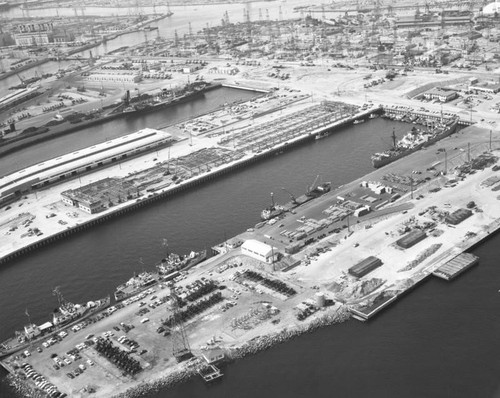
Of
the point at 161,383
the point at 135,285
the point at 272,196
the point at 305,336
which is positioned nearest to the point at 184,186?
the point at 272,196

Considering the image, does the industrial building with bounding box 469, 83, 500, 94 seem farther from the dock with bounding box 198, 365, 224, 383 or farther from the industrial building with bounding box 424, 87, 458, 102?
the dock with bounding box 198, 365, 224, 383

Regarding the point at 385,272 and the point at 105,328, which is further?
the point at 385,272

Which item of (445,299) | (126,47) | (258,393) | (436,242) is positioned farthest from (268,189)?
(126,47)

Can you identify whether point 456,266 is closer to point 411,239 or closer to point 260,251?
point 411,239

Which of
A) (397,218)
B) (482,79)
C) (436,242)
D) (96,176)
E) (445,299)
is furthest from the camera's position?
(482,79)

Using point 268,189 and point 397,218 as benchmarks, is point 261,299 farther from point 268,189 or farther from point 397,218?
point 268,189

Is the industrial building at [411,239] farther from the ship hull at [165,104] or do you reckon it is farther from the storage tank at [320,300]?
the ship hull at [165,104]

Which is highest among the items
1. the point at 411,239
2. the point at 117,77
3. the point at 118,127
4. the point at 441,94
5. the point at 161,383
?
the point at 441,94

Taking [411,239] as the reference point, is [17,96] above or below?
below
